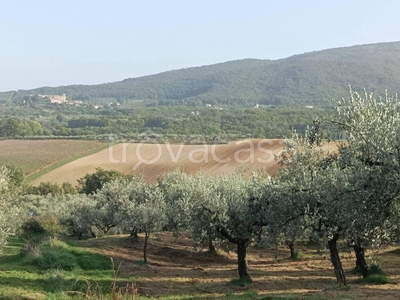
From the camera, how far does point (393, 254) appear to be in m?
40.2

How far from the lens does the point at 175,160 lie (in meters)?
103

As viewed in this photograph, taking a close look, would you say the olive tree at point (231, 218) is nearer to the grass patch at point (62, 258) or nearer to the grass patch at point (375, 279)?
the grass patch at point (375, 279)

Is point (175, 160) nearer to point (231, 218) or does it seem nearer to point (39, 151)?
point (39, 151)

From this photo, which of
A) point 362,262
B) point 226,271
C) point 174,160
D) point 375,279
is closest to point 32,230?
point 226,271

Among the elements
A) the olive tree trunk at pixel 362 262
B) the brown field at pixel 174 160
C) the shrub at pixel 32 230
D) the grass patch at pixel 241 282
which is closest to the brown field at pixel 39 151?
the brown field at pixel 174 160

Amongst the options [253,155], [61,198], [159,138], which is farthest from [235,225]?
[159,138]

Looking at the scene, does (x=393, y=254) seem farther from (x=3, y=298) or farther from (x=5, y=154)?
(x=5, y=154)

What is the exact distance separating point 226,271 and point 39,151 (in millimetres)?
99858

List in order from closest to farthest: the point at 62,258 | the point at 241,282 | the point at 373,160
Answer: the point at 373,160
the point at 241,282
the point at 62,258

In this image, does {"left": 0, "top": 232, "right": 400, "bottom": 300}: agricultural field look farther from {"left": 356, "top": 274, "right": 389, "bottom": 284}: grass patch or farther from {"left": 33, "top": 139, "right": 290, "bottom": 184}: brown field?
{"left": 33, "top": 139, "right": 290, "bottom": 184}: brown field

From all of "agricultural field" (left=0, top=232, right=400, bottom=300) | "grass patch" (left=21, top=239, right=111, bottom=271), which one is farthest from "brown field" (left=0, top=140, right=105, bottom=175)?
"grass patch" (left=21, top=239, right=111, bottom=271)

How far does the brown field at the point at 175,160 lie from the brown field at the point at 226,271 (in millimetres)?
41476

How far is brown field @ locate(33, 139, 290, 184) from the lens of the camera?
92250 mm

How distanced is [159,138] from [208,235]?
117 meters
